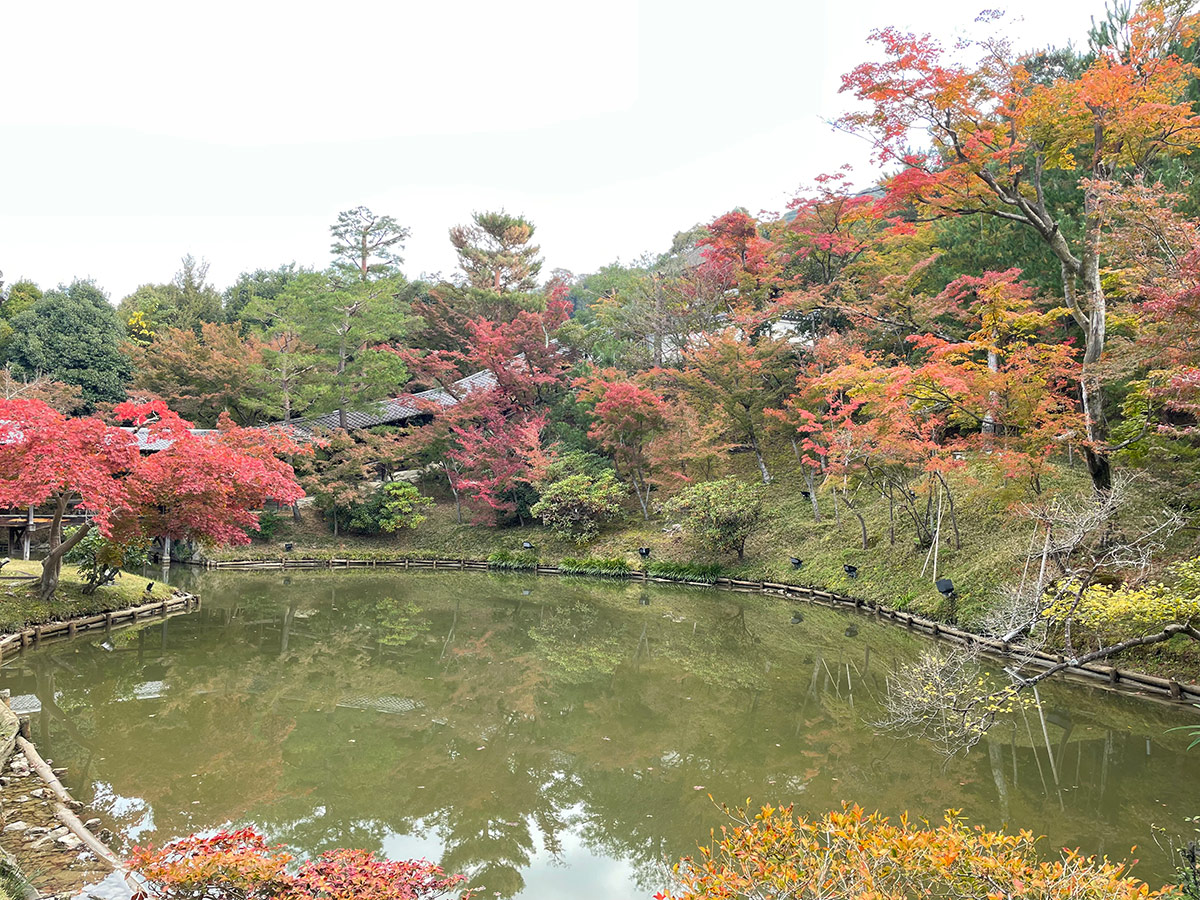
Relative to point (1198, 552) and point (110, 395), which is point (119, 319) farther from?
point (1198, 552)

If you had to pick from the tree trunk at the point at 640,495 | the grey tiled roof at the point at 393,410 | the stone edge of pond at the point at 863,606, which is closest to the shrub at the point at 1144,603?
the stone edge of pond at the point at 863,606

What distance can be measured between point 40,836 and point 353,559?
49.1 ft

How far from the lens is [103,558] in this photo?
405 inches

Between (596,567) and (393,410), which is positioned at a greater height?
(393,410)

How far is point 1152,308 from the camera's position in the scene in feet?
21.4

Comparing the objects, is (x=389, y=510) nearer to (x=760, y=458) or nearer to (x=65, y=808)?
(x=760, y=458)

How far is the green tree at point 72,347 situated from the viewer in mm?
24812

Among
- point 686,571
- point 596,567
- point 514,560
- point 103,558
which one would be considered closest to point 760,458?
point 686,571

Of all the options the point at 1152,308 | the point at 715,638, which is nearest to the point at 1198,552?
the point at 1152,308

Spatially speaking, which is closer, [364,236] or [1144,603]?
[1144,603]

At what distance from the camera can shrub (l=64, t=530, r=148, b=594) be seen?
10227 millimetres

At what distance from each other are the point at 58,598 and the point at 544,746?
863 cm

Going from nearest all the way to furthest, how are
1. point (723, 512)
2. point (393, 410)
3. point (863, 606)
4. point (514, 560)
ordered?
point (863, 606) → point (723, 512) → point (514, 560) → point (393, 410)

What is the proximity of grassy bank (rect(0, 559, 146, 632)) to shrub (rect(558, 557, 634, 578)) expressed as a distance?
8.82 metres
